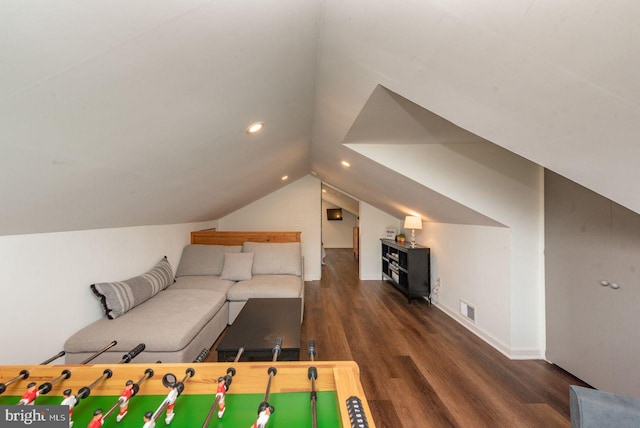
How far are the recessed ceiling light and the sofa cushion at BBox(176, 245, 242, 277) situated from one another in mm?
2306

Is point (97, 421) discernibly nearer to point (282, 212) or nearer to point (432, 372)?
point (432, 372)

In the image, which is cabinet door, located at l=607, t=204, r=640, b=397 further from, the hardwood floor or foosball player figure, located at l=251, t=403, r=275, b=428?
foosball player figure, located at l=251, t=403, r=275, b=428

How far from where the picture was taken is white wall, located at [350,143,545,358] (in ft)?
8.16

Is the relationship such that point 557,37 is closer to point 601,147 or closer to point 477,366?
point 601,147

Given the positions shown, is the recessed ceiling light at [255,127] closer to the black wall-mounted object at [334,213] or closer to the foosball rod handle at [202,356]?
the foosball rod handle at [202,356]

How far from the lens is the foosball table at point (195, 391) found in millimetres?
875

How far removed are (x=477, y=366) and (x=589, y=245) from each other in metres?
1.32

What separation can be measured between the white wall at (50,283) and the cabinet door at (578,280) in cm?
382

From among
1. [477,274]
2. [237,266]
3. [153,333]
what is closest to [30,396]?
[153,333]

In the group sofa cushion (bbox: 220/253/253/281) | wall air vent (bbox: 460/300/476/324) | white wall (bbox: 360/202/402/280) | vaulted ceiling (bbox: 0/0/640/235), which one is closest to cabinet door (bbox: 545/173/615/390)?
wall air vent (bbox: 460/300/476/324)

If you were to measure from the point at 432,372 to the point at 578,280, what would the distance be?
4.50 feet

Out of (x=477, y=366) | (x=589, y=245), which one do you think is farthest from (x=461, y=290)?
(x=589, y=245)

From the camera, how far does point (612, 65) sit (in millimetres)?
734

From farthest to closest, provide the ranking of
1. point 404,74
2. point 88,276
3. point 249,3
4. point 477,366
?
1. point 477,366
2. point 88,276
3. point 404,74
4. point 249,3
